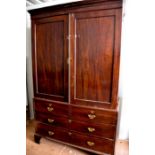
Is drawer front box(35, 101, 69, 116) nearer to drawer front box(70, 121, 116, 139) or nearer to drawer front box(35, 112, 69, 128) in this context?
drawer front box(35, 112, 69, 128)

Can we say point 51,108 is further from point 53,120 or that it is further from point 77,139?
point 77,139

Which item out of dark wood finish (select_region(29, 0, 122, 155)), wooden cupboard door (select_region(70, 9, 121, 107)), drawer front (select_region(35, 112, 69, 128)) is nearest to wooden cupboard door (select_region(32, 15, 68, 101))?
dark wood finish (select_region(29, 0, 122, 155))

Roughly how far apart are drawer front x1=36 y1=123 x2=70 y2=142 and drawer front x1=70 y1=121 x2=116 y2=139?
0.56 feet

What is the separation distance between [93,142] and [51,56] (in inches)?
47.4

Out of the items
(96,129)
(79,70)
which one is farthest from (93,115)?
(79,70)

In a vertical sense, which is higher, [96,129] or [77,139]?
[96,129]

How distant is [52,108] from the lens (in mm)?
1757

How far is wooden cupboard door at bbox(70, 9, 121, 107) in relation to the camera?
1.35m

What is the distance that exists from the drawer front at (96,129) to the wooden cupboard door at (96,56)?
0.85ft

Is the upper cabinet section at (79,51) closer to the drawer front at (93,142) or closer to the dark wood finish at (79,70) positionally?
the dark wood finish at (79,70)
